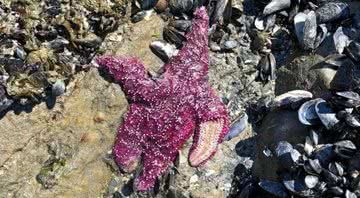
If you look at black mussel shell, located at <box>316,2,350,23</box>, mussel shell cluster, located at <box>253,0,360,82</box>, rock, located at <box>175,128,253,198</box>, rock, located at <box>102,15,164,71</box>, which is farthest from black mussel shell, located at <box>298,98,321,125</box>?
rock, located at <box>102,15,164,71</box>

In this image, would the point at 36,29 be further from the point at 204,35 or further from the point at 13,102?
the point at 204,35

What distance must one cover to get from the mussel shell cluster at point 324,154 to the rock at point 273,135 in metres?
0.10

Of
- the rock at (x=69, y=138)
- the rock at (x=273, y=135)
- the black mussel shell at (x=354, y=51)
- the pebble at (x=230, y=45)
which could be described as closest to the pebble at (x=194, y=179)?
the rock at (x=273, y=135)

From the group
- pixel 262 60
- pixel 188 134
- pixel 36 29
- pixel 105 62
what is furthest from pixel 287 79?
pixel 36 29

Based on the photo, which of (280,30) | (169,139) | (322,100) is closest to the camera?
(322,100)

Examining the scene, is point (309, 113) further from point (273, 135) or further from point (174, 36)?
point (174, 36)

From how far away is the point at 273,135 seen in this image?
5.10 metres

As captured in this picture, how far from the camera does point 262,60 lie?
5449 millimetres

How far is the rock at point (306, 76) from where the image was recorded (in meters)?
5.00

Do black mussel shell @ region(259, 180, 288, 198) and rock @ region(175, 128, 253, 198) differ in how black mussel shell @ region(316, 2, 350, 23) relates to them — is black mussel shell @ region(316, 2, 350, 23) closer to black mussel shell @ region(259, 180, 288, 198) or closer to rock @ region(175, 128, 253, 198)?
rock @ region(175, 128, 253, 198)

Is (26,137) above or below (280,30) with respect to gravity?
below

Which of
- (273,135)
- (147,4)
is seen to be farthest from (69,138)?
(273,135)

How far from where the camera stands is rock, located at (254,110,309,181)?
4.95 metres

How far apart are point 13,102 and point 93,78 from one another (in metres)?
0.76
